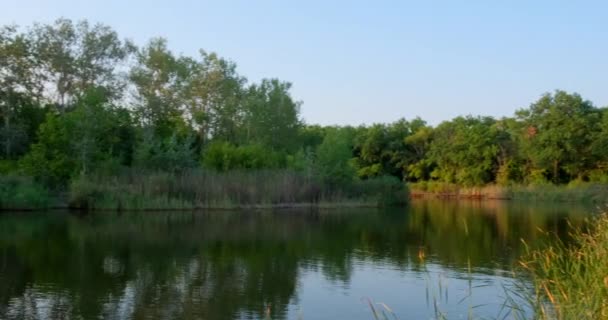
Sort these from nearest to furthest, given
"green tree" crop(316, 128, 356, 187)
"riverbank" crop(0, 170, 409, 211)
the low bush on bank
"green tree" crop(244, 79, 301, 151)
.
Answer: the low bush on bank < "riverbank" crop(0, 170, 409, 211) < "green tree" crop(316, 128, 356, 187) < "green tree" crop(244, 79, 301, 151)

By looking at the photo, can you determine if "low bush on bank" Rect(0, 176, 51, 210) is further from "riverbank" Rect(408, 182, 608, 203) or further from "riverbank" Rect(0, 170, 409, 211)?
"riverbank" Rect(408, 182, 608, 203)

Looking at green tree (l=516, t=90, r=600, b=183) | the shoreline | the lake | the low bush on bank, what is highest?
green tree (l=516, t=90, r=600, b=183)

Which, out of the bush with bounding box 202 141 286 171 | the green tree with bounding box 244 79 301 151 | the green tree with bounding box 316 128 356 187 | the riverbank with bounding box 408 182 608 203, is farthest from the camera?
the riverbank with bounding box 408 182 608 203

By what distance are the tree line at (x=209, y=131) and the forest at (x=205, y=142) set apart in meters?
0.08

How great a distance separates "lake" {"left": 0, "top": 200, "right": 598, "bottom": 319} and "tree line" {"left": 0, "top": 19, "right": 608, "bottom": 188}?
22.8ft

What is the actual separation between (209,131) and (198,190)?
16.2 m

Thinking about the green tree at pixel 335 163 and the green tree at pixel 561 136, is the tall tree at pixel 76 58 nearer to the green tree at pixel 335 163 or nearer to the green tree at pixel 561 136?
the green tree at pixel 335 163

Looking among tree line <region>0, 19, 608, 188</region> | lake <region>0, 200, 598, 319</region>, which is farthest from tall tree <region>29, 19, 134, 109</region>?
lake <region>0, 200, 598, 319</region>

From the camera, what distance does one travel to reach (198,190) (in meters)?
32.5

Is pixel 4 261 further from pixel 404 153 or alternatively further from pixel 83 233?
pixel 404 153

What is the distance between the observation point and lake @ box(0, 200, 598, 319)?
35.9ft

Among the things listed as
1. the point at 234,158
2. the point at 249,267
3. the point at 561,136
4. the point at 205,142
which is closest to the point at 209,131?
the point at 205,142

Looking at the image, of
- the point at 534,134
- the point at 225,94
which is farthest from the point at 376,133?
the point at 225,94

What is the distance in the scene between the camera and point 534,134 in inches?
2222
